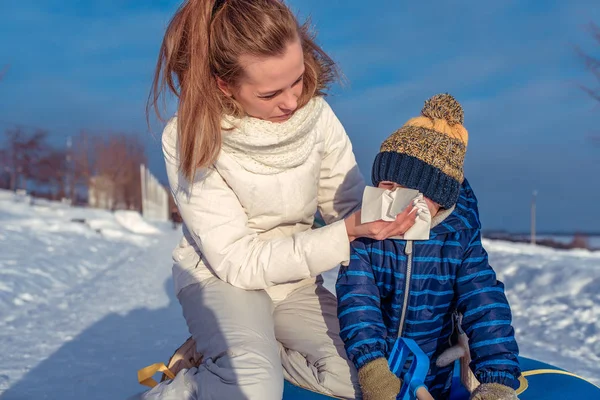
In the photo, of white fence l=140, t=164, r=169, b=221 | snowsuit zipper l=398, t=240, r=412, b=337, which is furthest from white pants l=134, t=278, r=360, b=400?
white fence l=140, t=164, r=169, b=221

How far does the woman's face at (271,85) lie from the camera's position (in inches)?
76.7

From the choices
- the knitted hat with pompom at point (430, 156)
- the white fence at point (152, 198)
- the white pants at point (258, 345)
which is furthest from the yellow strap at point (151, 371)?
the white fence at point (152, 198)

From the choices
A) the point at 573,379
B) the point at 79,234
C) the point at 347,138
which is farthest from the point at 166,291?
the point at 79,234

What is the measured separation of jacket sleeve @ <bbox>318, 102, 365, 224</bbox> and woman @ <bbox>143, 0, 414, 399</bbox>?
154mm

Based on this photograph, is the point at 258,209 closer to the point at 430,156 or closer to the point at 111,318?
the point at 430,156

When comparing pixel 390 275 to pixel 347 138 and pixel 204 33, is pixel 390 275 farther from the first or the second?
pixel 204 33

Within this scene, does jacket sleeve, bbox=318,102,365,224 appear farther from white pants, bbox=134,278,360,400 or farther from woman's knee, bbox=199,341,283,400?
woman's knee, bbox=199,341,283,400

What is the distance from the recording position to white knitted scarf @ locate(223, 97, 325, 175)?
207 centimetres

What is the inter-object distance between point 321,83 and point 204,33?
548 millimetres

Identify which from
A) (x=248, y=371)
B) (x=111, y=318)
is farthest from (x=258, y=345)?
(x=111, y=318)

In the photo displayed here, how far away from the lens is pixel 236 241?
209cm

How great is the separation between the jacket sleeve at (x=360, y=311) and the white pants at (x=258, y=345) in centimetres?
15

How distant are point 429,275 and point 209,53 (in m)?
1.08

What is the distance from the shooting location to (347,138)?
2.58 metres
